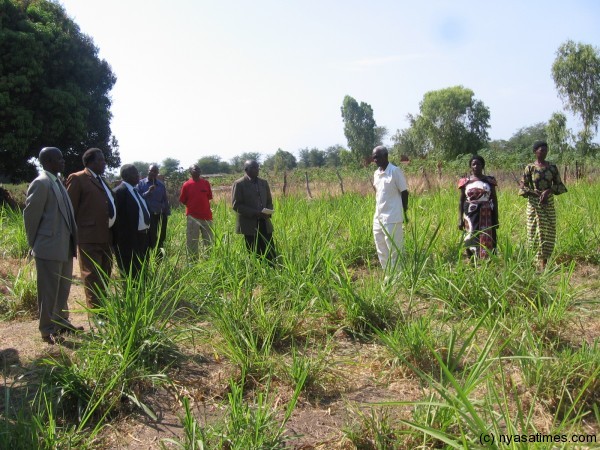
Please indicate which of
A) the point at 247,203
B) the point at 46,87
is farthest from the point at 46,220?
the point at 46,87

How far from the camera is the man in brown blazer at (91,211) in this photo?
424cm

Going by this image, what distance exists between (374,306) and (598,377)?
4.78 feet

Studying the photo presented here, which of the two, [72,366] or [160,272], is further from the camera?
[160,272]

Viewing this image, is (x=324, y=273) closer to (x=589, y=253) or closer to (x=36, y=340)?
(x=36, y=340)

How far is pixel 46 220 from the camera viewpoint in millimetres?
3906

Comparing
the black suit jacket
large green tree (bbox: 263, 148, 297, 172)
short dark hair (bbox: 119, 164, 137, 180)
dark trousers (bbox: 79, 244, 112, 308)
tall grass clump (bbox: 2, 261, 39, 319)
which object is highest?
large green tree (bbox: 263, 148, 297, 172)

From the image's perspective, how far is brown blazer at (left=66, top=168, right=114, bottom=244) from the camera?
4.24 m

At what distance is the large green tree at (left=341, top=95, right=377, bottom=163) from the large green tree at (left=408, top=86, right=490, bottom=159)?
10.4 meters

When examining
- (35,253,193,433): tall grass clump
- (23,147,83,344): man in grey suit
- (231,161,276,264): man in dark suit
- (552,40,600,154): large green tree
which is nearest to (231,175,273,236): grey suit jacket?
(231,161,276,264): man in dark suit

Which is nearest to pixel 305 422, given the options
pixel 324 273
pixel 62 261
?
pixel 324 273

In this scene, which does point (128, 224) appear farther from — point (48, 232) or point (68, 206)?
point (48, 232)

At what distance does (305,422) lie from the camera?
8.74 ft

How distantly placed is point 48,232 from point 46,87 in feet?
45.7

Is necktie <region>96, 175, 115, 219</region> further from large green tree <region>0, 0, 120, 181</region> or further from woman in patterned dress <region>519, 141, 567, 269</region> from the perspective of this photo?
large green tree <region>0, 0, 120, 181</region>
